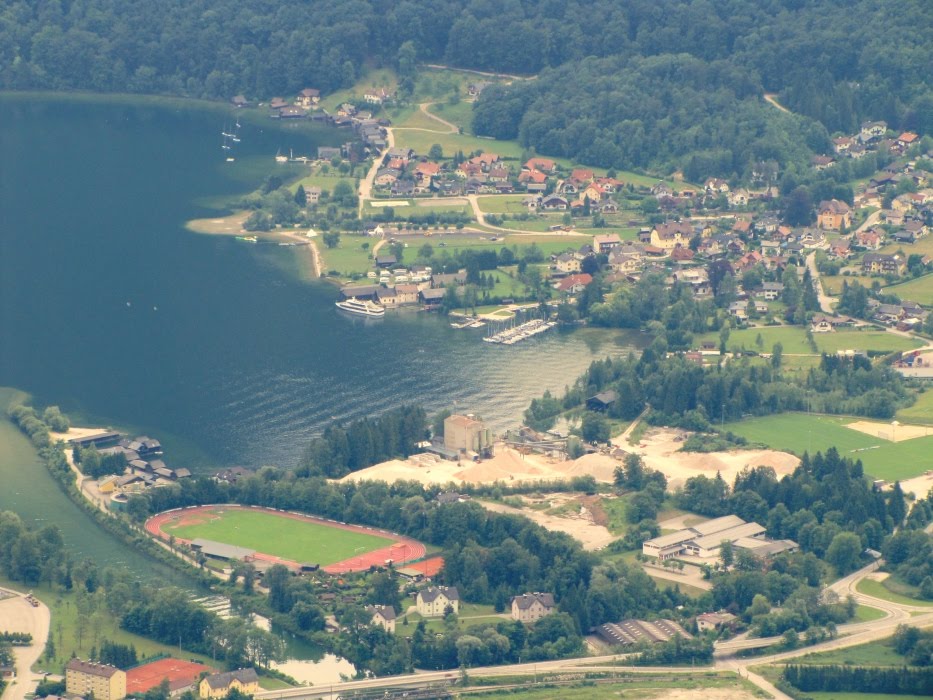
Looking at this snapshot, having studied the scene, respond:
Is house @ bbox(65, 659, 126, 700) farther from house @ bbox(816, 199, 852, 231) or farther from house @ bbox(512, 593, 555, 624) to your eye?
house @ bbox(816, 199, 852, 231)

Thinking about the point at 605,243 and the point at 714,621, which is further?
the point at 605,243

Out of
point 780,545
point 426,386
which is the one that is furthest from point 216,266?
point 780,545

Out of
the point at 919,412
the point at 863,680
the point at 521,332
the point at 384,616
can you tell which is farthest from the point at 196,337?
the point at 863,680

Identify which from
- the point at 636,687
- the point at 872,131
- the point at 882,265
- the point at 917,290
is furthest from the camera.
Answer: the point at 872,131

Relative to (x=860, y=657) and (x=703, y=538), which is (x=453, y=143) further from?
(x=860, y=657)

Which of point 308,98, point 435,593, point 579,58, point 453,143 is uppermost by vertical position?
point 579,58

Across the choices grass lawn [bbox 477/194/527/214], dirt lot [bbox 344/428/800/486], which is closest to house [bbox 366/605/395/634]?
dirt lot [bbox 344/428/800/486]

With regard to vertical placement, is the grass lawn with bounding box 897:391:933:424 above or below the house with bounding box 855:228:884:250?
below
